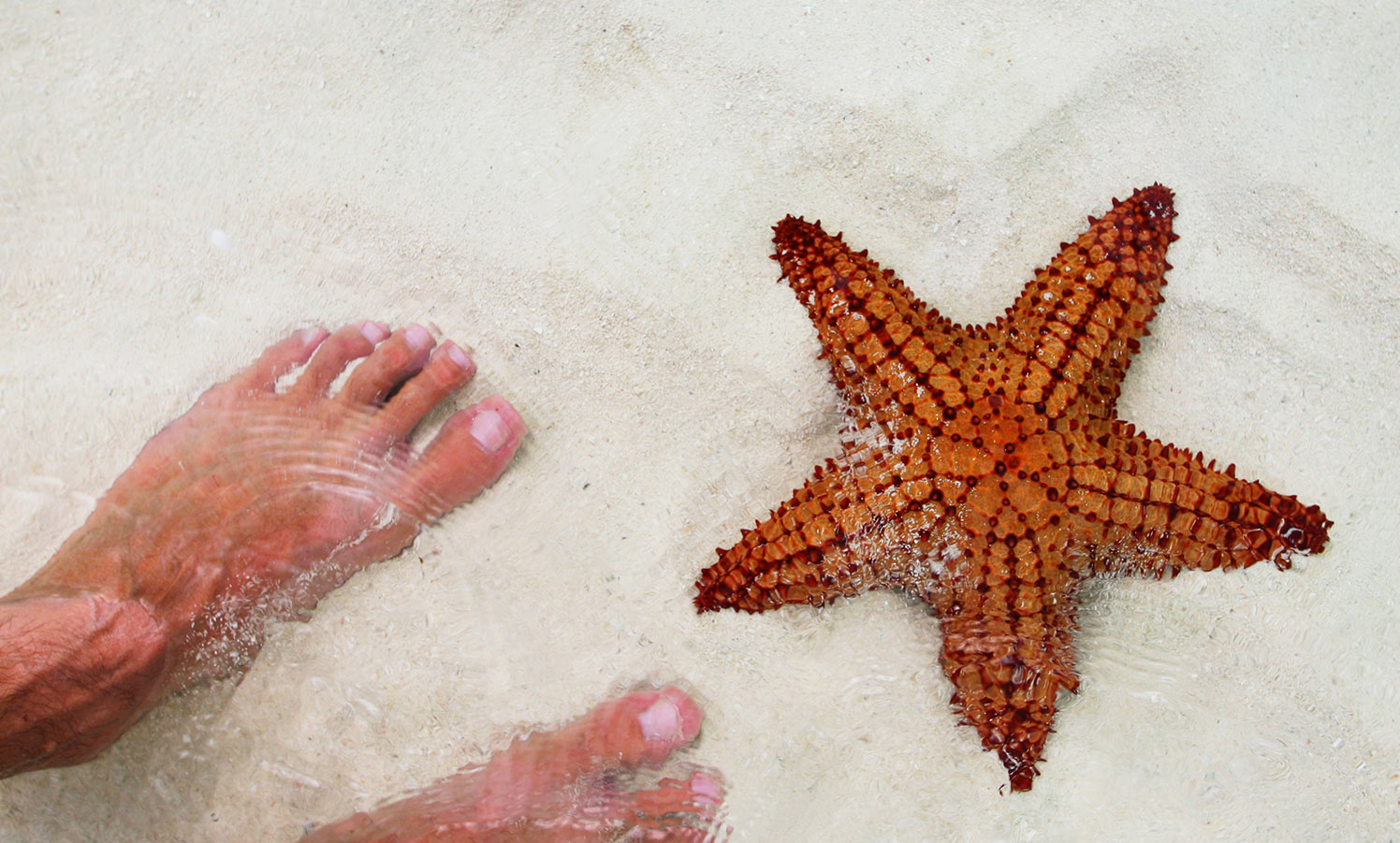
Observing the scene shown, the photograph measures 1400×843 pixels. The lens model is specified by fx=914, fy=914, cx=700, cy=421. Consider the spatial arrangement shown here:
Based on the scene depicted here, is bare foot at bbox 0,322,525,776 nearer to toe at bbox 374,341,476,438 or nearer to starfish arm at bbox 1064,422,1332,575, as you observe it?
toe at bbox 374,341,476,438

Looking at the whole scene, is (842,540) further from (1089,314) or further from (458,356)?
(458,356)

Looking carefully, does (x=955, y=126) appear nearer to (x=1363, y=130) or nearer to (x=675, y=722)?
(x=1363, y=130)

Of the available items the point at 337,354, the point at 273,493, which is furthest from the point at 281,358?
the point at 273,493

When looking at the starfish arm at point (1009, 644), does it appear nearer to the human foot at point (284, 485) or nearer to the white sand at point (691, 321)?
A: the white sand at point (691, 321)

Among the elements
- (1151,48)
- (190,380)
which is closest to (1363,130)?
(1151,48)

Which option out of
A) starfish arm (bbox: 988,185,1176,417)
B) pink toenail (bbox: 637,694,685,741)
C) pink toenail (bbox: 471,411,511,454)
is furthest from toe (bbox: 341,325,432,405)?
starfish arm (bbox: 988,185,1176,417)
